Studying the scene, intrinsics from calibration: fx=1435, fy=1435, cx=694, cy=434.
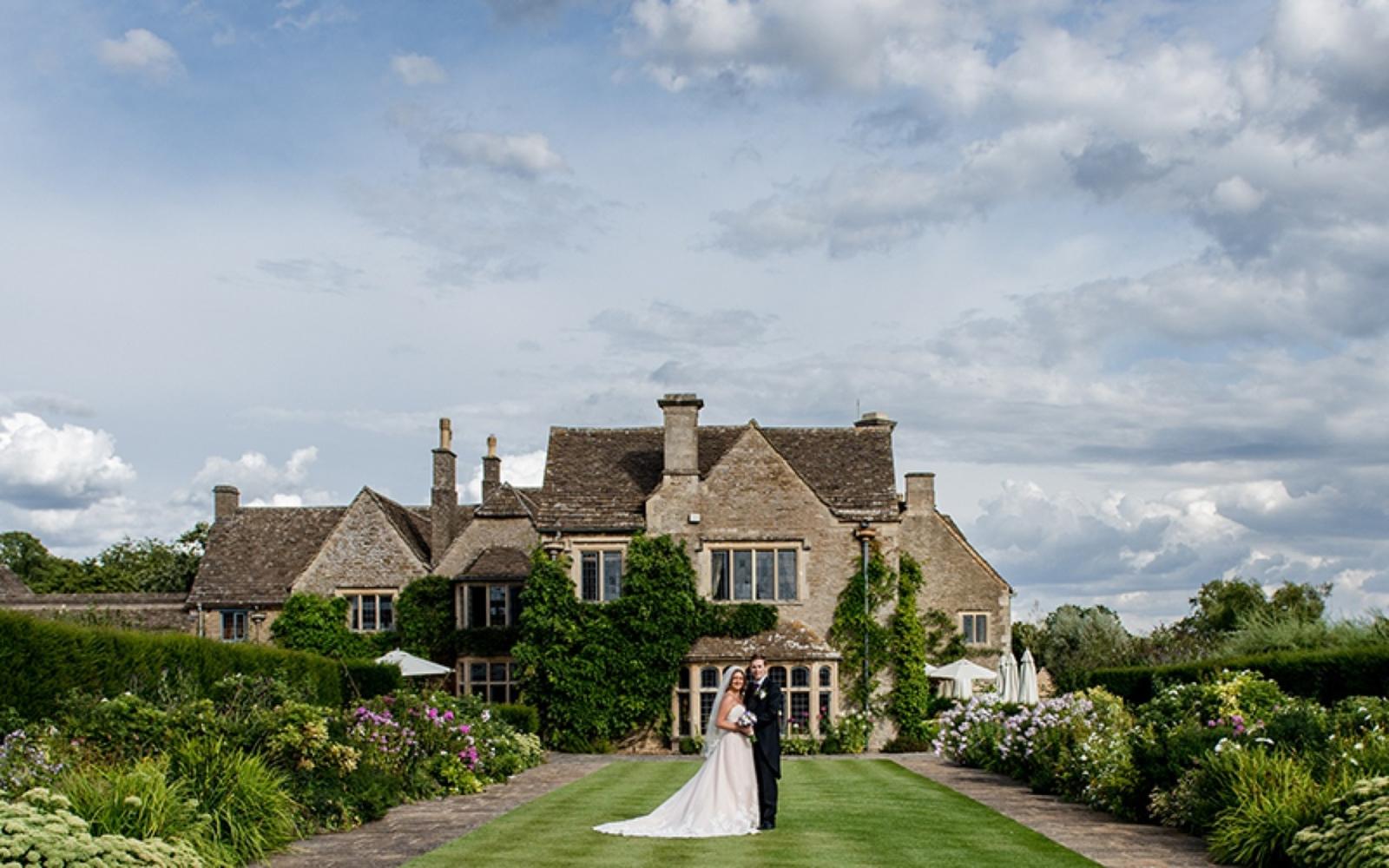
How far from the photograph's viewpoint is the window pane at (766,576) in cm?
3838

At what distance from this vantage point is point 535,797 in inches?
840

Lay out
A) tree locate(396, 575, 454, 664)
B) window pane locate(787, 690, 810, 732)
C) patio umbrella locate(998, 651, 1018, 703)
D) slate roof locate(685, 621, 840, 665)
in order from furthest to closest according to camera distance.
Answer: tree locate(396, 575, 454, 664), window pane locate(787, 690, 810, 732), slate roof locate(685, 621, 840, 665), patio umbrella locate(998, 651, 1018, 703)

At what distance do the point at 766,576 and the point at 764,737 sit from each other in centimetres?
2167

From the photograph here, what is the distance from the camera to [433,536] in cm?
4516

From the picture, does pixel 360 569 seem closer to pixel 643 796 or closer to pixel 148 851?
pixel 643 796

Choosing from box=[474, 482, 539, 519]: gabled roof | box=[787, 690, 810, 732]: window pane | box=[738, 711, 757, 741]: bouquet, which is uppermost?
box=[474, 482, 539, 519]: gabled roof

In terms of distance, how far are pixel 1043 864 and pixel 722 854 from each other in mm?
3112

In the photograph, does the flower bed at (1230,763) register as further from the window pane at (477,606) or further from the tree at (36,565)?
the tree at (36,565)

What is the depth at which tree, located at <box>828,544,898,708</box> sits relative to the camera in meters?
37.9

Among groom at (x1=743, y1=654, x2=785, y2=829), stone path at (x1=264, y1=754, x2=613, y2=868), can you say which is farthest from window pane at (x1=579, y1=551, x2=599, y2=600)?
groom at (x1=743, y1=654, x2=785, y2=829)

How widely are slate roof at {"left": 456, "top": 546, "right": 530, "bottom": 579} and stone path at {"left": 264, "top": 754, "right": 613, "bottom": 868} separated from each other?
17.5 metres

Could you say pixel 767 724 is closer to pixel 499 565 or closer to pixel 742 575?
pixel 742 575

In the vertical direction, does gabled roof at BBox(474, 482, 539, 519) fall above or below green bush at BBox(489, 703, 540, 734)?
above

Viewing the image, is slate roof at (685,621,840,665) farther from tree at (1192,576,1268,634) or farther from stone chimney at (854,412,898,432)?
tree at (1192,576,1268,634)
